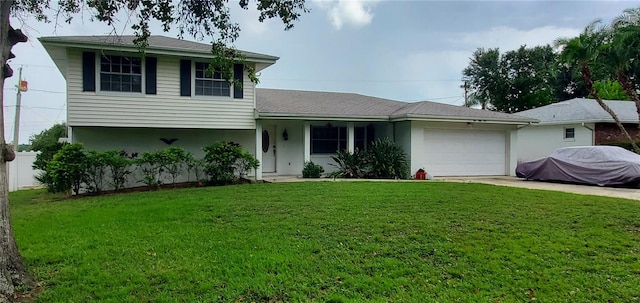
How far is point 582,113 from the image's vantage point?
749 inches

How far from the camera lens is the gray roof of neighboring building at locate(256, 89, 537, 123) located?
45.6ft

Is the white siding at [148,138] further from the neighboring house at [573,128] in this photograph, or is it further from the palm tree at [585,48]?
the neighboring house at [573,128]

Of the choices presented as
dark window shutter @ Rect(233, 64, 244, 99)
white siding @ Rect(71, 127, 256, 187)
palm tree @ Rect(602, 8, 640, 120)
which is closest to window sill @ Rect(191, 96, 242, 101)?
dark window shutter @ Rect(233, 64, 244, 99)

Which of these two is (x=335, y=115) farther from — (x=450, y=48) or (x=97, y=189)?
(x=450, y=48)

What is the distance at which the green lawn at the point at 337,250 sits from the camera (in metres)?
3.94

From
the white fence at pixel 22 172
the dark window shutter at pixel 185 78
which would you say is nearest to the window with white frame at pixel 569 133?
the dark window shutter at pixel 185 78

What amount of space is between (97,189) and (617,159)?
15.1 m

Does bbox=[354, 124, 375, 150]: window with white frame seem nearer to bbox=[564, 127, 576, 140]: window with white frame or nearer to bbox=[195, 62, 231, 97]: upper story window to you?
bbox=[195, 62, 231, 97]: upper story window

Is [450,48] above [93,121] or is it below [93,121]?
above

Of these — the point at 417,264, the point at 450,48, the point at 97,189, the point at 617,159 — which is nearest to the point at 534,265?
the point at 417,264

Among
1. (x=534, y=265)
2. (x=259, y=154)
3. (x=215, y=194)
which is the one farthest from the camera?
(x=259, y=154)

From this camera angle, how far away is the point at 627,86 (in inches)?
605

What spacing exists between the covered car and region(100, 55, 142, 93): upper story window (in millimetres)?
13312

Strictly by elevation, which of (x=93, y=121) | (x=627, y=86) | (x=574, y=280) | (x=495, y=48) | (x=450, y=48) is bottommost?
(x=574, y=280)
